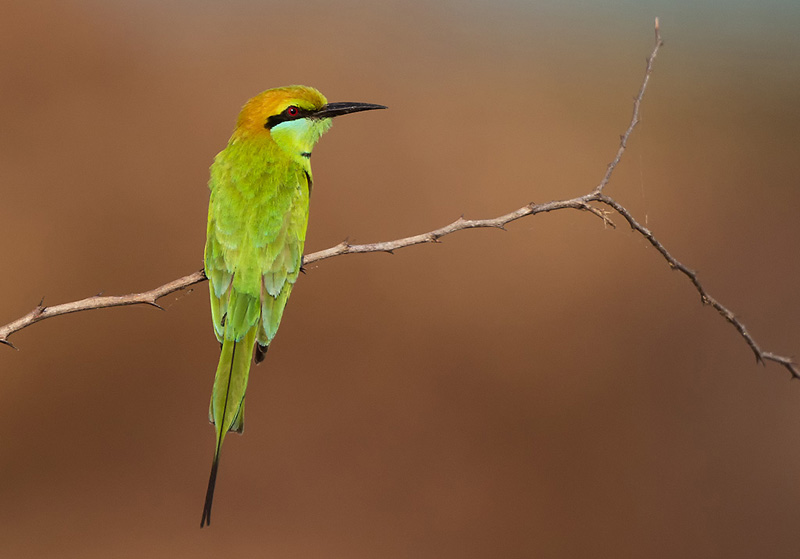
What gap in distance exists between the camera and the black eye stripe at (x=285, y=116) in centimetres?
238

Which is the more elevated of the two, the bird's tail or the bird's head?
the bird's head

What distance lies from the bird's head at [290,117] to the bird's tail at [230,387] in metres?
0.69

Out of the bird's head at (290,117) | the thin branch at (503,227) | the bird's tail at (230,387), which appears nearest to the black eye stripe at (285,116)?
the bird's head at (290,117)

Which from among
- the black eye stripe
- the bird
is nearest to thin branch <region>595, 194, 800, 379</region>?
the bird

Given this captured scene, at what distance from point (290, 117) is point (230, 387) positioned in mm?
940

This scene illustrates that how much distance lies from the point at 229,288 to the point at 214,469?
1.92ft

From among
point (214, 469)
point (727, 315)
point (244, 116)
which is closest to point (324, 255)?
point (214, 469)

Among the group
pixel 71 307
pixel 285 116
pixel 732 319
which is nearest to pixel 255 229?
pixel 285 116

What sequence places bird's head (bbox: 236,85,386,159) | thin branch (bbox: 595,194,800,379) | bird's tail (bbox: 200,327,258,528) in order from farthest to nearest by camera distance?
bird's head (bbox: 236,85,386,159)
bird's tail (bbox: 200,327,258,528)
thin branch (bbox: 595,194,800,379)

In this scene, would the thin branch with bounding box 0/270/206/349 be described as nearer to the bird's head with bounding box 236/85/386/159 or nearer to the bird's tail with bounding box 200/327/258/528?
the bird's tail with bounding box 200/327/258/528

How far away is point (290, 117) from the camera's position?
7.84 feet

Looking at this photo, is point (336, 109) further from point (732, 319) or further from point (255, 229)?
point (732, 319)

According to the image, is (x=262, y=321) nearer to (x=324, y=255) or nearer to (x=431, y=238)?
(x=324, y=255)

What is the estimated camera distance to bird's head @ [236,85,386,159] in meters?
2.38
